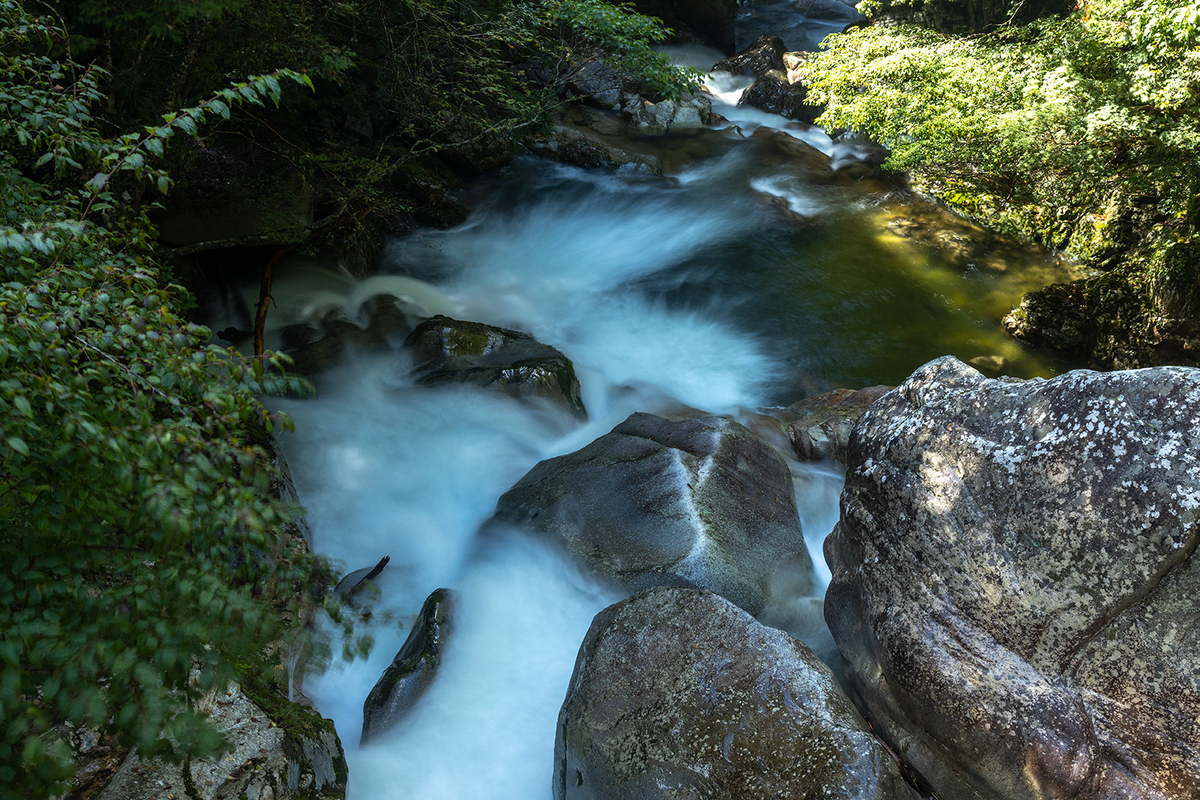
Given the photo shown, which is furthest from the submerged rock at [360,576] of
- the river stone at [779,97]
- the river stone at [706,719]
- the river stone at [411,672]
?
the river stone at [779,97]

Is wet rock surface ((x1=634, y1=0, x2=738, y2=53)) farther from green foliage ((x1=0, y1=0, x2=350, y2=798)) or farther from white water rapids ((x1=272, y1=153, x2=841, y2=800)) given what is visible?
green foliage ((x1=0, y1=0, x2=350, y2=798))

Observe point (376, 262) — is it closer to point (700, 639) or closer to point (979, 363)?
point (700, 639)

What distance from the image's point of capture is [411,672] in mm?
4680

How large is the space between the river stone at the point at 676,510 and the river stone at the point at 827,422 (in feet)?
3.05

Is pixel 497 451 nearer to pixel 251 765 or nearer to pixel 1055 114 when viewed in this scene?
pixel 251 765

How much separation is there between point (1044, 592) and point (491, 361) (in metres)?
5.96

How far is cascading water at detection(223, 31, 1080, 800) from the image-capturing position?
189 inches

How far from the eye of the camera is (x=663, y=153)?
52.5 ft

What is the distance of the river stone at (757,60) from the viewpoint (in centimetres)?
2039

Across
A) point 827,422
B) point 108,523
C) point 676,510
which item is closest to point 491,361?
point 676,510

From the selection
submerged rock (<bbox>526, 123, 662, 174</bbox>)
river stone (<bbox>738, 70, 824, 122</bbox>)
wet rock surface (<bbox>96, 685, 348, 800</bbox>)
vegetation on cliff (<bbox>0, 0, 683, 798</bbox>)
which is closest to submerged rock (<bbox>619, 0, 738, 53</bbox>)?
river stone (<bbox>738, 70, 824, 122</bbox>)

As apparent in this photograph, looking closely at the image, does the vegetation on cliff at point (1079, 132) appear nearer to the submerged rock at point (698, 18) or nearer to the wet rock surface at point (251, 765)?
the wet rock surface at point (251, 765)

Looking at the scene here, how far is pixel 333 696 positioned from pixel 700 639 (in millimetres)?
2743

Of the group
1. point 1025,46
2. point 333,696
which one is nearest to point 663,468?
point 333,696
